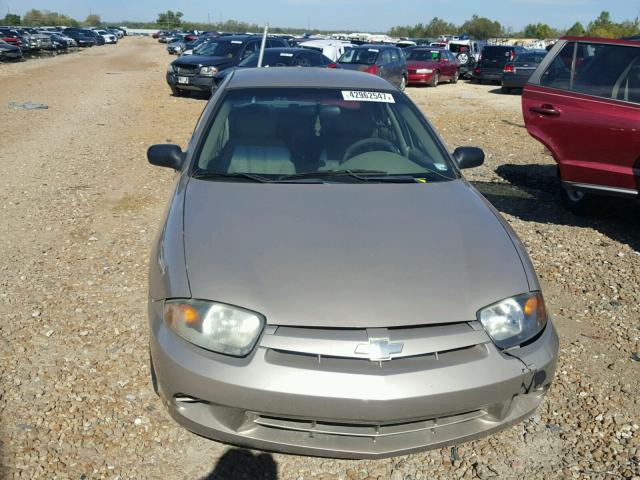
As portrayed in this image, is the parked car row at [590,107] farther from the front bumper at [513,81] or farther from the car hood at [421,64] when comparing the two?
the car hood at [421,64]

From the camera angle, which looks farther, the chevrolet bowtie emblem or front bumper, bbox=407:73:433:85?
front bumper, bbox=407:73:433:85

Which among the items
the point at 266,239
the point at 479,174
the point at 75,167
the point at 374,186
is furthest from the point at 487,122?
the point at 266,239

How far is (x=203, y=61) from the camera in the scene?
1612 cm

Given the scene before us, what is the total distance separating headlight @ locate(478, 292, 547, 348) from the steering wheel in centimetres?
151

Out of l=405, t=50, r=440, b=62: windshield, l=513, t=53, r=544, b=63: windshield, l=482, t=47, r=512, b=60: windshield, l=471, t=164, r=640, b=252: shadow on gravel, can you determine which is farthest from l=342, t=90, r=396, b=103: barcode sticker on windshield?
l=482, t=47, r=512, b=60: windshield

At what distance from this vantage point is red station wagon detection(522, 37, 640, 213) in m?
5.16

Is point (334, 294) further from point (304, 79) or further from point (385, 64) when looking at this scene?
point (385, 64)

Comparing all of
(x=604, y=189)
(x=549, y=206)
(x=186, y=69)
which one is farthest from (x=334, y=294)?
(x=186, y=69)

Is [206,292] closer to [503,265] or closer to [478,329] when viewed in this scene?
[478,329]

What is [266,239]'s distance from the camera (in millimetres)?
2791

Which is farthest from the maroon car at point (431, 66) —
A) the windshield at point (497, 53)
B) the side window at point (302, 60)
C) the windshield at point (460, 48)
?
the side window at point (302, 60)

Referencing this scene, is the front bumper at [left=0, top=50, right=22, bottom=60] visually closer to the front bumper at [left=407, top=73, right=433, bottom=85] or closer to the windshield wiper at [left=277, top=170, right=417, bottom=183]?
the front bumper at [left=407, top=73, right=433, bottom=85]

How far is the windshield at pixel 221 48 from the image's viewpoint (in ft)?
56.4

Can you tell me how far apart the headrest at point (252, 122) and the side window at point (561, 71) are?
10.5 ft
